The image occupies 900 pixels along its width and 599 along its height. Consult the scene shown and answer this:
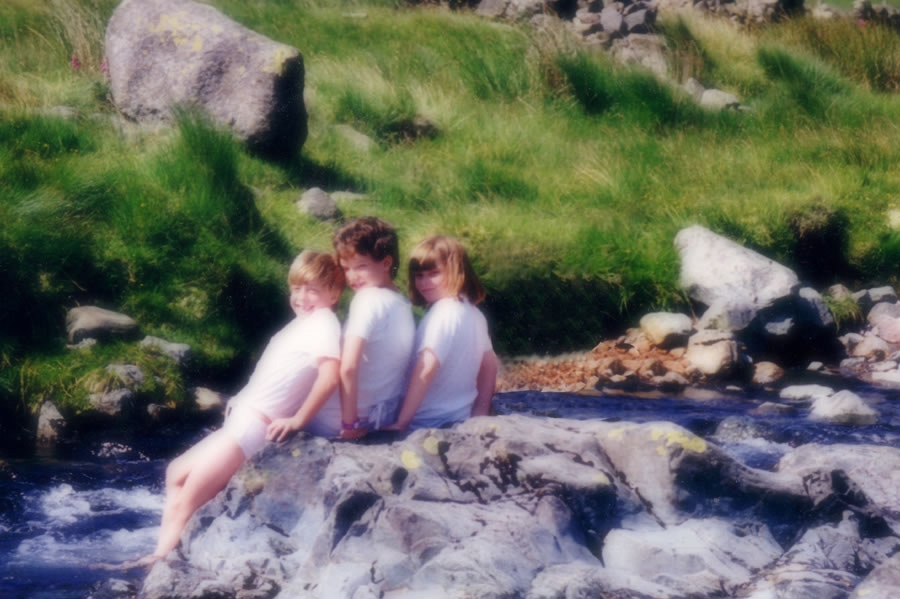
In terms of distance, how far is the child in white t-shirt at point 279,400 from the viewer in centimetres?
403

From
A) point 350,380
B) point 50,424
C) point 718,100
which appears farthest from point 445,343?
point 718,100

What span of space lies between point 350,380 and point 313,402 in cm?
16

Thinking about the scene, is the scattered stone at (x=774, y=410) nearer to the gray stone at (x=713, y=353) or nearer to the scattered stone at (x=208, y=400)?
the gray stone at (x=713, y=353)

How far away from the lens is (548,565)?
3.37m

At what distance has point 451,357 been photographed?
443cm

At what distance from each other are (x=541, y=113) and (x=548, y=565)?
821cm

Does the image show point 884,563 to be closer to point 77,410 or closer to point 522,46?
point 77,410

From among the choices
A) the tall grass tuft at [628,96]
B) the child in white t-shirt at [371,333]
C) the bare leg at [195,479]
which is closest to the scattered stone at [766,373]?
the tall grass tuft at [628,96]

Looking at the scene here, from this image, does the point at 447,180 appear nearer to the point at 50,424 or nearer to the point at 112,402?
the point at 112,402

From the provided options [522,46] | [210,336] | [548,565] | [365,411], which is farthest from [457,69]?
[548,565]

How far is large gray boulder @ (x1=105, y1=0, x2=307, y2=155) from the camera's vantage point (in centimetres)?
880

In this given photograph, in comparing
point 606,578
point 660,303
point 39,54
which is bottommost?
point 660,303

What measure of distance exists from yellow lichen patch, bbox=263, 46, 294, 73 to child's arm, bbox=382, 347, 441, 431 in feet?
16.6

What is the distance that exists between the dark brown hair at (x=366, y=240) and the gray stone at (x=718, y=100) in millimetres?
8277
